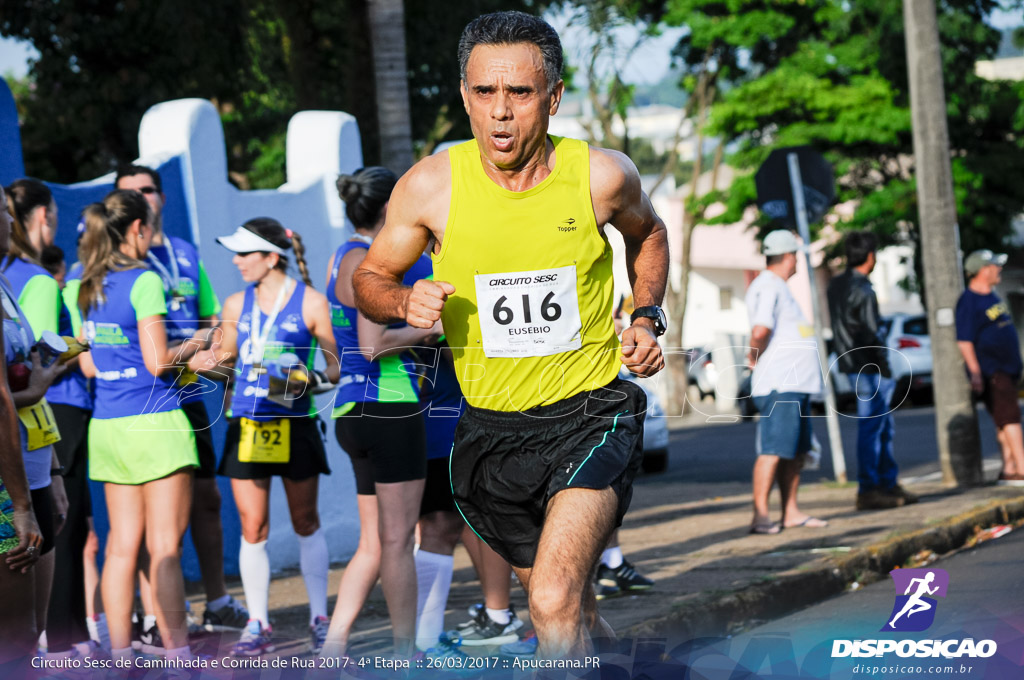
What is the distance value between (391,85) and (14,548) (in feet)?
22.2

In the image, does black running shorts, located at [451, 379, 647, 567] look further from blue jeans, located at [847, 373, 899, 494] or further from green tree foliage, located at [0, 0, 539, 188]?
green tree foliage, located at [0, 0, 539, 188]

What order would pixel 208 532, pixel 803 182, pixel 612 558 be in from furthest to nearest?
pixel 803 182
pixel 612 558
pixel 208 532

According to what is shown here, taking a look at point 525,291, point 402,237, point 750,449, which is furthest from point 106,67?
point 525,291

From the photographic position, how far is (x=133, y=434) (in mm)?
5555

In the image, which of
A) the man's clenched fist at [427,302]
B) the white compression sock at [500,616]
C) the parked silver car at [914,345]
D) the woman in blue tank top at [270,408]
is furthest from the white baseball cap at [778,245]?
the parked silver car at [914,345]

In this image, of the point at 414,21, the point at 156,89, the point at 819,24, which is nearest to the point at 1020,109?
the point at 819,24

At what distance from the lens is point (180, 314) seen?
628 cm

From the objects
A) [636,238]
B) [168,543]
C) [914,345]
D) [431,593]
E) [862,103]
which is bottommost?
[431,593]

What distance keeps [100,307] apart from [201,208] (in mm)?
2875

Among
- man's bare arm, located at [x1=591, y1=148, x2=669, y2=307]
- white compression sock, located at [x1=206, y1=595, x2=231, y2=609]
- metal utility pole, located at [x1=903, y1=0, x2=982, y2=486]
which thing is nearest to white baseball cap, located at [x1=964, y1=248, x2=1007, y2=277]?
metal utility pole, located at [x1=903, y1=0, x2=982, y2=486]

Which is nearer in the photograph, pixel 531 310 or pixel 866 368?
pixel 531 310

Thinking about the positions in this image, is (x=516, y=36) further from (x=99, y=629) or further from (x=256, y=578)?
(x=99, y=629)

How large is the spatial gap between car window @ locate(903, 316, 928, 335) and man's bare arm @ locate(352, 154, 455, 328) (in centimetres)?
2327

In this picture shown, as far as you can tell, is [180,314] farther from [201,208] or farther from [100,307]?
[201,208]
